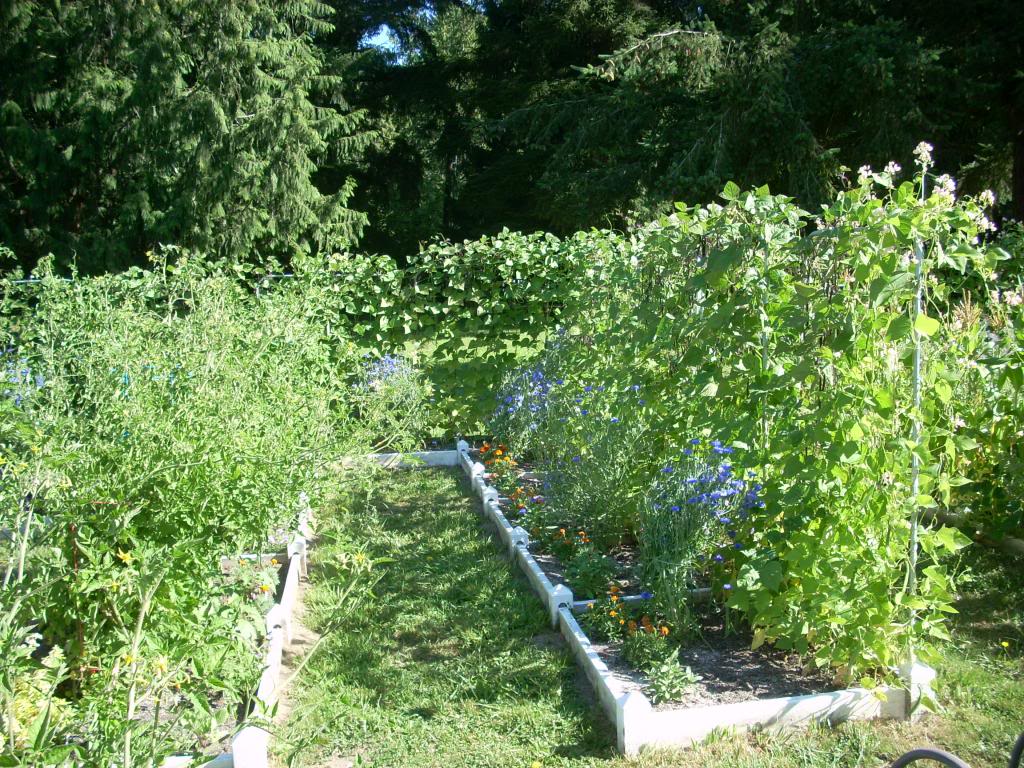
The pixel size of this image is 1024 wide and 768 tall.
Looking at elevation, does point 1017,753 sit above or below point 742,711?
above

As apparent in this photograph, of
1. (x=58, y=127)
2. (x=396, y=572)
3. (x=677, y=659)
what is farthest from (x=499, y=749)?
(x=58, y=127)

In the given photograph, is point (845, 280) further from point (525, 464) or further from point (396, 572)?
point (525, 464)

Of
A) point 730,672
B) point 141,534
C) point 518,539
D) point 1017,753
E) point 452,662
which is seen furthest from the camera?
point 518,539

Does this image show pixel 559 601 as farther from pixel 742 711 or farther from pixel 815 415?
pixel 815 415

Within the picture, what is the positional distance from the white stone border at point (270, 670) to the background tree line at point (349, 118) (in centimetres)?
998

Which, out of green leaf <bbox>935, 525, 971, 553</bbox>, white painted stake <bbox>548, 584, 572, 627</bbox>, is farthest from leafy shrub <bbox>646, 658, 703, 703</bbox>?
green leaf <bbox>935, 525, 971, 553</bbox>

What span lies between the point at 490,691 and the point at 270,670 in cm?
92

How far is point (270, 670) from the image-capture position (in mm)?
3447

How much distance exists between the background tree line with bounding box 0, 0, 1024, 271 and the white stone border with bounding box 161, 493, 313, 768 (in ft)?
32.8

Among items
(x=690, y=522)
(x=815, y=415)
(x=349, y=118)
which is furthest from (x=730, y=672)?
(x=349, y=118)

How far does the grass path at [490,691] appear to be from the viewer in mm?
2988

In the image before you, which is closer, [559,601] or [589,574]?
[559,601]

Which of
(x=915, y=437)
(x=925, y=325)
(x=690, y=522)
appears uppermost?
(x=925, y=325)

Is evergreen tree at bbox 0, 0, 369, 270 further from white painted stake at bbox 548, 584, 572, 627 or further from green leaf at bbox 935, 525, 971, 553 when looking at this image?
green leaf at bbox 935, 525, 971, 553
